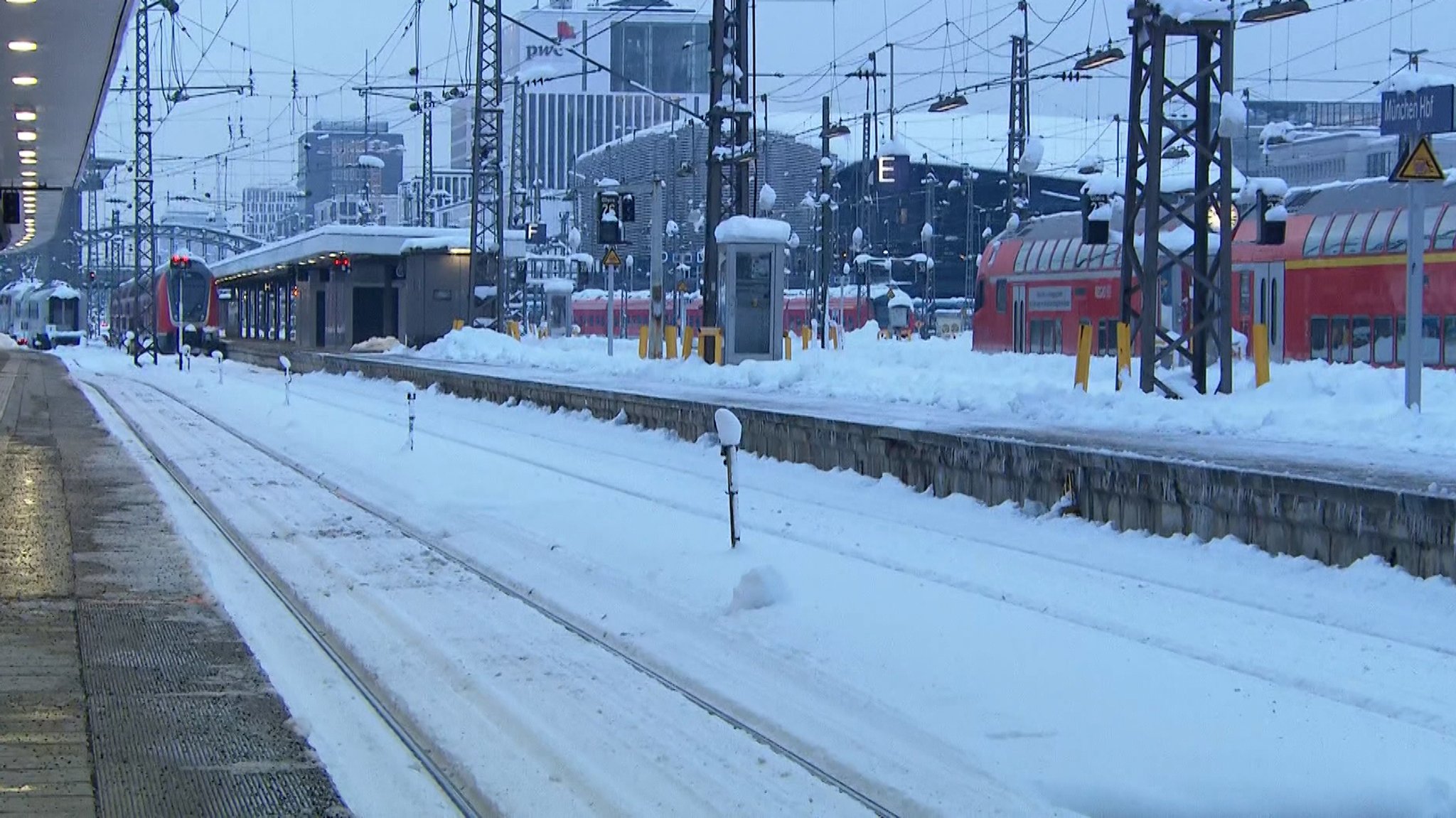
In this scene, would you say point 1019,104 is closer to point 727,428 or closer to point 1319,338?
point 1319,338

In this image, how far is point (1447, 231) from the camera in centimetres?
2923

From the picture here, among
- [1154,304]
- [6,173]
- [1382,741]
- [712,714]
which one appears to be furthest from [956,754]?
[6,173]

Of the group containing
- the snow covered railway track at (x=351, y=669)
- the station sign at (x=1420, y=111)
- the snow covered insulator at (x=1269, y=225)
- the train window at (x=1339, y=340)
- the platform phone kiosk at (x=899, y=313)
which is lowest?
the snow covered railway track at (x=351, y=669)

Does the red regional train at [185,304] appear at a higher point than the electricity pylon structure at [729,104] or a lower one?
lower

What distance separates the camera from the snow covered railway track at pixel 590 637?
22.4 feet

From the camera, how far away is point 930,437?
1664cm

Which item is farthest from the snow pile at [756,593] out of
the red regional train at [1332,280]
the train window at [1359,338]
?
the train window at [1359,338]

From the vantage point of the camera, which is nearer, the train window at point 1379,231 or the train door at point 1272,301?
the train window at point 1379,231

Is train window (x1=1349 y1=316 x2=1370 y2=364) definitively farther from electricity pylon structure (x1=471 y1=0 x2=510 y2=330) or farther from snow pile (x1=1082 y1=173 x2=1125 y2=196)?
electricity pylon structure (x1=471 y1=0 x2=510 y2=330)

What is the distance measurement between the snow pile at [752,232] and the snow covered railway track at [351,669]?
16.4 metres

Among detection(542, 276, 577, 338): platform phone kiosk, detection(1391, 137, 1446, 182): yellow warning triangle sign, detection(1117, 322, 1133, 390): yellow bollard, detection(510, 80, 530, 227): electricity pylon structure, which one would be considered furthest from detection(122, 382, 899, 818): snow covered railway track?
detection(542, 276, 577, 338): platform phone kiosk

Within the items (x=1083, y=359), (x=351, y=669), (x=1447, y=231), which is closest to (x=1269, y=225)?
(x=1083, y=359)

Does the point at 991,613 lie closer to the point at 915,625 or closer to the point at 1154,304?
the point at 915,625

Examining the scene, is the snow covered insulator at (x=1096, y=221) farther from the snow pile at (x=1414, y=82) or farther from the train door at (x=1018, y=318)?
the train door at (x=1018, y=318)
